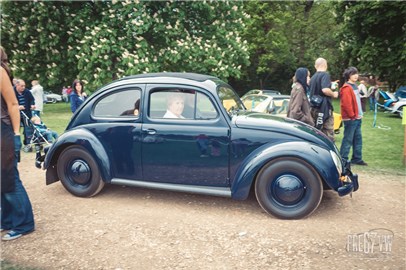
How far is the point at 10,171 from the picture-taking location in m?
3.54

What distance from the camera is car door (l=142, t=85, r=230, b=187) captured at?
4445 millimetres

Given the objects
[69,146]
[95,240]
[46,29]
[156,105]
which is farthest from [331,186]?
[46,29]

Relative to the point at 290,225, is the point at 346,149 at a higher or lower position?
higher

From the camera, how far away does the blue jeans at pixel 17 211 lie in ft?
12.2

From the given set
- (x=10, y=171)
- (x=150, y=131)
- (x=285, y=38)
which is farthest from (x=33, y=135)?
(x=285, y=38)

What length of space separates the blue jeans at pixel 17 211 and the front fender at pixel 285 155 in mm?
2476

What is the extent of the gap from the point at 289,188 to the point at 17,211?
3.23 metres

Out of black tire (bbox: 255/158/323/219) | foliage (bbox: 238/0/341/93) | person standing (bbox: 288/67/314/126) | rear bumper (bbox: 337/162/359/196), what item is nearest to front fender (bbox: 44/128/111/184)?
black tire (bbox: 255/158/323/219)

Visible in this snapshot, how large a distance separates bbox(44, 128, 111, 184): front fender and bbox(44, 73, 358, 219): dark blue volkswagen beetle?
1cm

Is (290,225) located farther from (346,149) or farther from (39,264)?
(346,149)

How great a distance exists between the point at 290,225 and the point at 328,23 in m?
33.2

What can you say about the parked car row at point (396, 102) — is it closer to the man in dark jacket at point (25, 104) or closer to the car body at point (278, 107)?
the car body at point (278, 107)

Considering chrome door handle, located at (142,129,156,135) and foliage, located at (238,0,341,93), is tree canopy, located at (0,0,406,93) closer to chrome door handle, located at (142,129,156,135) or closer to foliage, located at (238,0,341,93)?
chrome door handle, located at (142,129,156,135)

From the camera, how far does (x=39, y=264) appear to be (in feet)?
10.6
